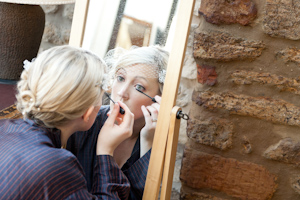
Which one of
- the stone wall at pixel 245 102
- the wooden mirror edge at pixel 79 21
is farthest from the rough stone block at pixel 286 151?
the wooden mirror edge at pixel 79 21

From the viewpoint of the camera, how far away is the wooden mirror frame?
43.1 inches

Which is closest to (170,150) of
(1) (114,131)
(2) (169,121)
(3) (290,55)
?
(2) (169,121)

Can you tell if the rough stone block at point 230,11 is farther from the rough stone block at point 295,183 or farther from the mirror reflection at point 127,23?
the rough stone block at point 295,183

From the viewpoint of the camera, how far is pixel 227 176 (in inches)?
57.8

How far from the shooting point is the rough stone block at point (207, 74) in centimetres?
137

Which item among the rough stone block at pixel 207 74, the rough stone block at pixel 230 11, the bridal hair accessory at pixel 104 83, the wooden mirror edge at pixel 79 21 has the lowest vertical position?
the bridal hair accessory at pixel 104 83

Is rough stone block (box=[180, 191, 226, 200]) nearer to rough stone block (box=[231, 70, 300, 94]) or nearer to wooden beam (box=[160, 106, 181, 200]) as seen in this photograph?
wooden beam (box=[160, 106, 181, 200])

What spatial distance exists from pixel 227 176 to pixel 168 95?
1.80 ft

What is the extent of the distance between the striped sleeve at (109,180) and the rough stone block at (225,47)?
1.83 feet

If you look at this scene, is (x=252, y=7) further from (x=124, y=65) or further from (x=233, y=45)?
(x=124, y=65)

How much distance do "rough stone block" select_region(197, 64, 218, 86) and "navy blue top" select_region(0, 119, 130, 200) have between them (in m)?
0.57

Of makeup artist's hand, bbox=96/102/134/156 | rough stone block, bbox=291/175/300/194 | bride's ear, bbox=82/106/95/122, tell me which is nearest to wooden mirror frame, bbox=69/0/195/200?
makeup artist's hand, bbox=96/102/134/156

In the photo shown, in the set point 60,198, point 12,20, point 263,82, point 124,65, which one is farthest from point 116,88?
point 12,20

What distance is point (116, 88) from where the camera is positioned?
121 cm
